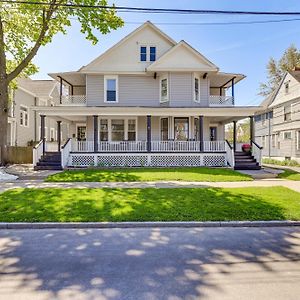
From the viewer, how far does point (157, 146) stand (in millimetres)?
19266

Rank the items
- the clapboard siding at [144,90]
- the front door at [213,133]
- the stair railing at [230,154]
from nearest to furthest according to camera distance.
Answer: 1. the stair railing at [230,154]
2. the clapboard siding at [144,90]
3. the front door at [213,133]

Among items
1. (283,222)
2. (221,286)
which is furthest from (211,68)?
(221,286)

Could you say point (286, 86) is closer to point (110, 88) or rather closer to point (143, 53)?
point (143, 53)

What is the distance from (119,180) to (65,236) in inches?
280

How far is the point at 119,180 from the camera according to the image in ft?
42.9

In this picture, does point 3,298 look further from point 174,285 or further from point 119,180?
point 119,180

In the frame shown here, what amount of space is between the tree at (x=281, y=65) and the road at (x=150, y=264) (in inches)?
1865

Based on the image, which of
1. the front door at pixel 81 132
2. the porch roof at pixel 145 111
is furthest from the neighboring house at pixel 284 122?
the front door at pixel 81 132

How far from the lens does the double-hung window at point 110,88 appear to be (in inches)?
826

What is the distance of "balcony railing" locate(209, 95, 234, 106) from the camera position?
2141cm

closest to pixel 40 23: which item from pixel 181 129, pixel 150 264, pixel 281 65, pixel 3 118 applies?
pixel 3 118

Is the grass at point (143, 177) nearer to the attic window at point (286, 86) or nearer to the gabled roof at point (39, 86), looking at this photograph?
the attic window at point (286, 86)

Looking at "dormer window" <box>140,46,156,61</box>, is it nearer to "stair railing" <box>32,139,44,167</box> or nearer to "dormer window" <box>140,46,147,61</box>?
"dormer window" <box>140,46,147,61</box>

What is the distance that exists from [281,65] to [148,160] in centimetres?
4012
